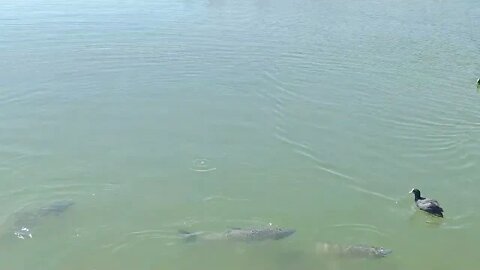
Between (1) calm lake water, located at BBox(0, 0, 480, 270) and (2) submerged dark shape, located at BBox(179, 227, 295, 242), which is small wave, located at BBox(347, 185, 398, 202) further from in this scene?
(2) submerged dark shape, located at BBox(179, 227, 295, 242)

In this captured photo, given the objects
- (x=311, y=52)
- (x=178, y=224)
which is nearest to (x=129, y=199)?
(x=178, y=224)

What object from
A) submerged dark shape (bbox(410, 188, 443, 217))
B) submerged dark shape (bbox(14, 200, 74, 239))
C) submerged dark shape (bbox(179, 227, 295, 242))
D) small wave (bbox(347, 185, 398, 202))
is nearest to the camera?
submerged dark shape (bbox(179, 227, 295, 242))

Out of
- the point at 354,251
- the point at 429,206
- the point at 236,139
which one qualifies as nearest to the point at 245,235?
the point at 354,251

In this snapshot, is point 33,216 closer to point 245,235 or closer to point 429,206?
point 245,235

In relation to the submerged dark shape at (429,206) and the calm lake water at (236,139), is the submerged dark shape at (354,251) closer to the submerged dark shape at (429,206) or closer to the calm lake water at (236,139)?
the calm lake water at (236,139)

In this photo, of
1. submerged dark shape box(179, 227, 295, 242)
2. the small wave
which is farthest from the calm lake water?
submerged dark shape box(179, 227, 295, 242)
